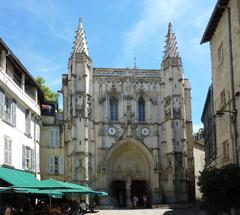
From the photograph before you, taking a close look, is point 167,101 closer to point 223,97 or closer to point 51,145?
point 51,145

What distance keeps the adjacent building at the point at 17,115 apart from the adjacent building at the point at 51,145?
8.23m

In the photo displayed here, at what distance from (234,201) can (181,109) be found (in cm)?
3044

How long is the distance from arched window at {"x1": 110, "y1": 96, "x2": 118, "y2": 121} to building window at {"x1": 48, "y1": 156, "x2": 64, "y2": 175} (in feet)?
24.2

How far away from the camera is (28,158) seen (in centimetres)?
3222

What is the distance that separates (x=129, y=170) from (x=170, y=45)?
43.9 feet

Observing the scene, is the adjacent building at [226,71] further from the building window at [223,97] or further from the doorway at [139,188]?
the doorway at [139,188]

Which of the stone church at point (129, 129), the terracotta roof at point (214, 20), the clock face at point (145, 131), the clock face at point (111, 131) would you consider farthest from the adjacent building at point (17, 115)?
the clock face at point (145, 131)

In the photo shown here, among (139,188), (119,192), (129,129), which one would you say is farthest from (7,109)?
(139,188)

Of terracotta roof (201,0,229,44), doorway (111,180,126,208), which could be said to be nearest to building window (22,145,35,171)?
terracotta roof (201,0,229,44)

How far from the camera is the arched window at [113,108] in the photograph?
4962cm

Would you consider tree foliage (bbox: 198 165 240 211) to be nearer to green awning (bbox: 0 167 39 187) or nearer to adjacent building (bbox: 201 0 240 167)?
adjacent building (bbox: 201 0 240 167)

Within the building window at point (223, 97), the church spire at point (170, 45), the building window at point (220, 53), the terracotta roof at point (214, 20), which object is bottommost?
the building window at point (223, 97)

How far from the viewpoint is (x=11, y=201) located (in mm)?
28609

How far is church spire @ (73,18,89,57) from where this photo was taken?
49.0m
